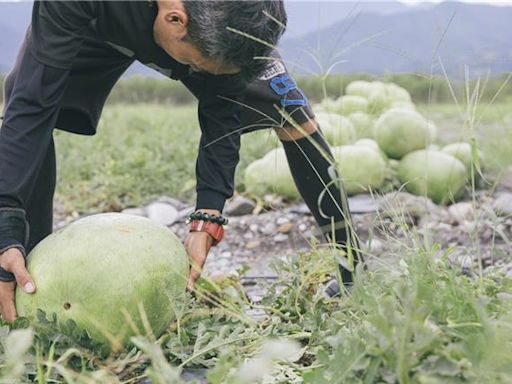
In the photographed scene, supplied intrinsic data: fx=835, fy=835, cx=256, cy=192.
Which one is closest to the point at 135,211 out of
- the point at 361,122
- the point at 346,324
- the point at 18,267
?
the point at 361,122

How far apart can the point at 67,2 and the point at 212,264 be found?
2058 millimetres

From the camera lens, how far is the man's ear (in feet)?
7.77

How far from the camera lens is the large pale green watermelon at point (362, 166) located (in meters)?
5.03

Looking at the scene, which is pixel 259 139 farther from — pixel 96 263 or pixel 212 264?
pixel 96 263

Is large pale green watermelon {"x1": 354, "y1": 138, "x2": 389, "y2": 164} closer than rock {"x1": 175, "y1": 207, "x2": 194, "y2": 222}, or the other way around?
rock {"x1": 175, "y1": 207, "x2": 194, "y2": 222}

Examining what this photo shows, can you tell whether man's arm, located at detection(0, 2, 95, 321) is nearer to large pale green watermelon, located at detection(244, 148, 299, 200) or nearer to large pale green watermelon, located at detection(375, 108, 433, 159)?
large pale green watermelon, located at detection(244, 148, 299, 200)

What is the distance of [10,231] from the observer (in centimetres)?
228

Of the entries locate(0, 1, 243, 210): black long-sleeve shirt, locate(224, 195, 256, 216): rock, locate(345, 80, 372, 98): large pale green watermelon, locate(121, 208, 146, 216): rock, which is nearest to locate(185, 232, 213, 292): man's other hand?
locate(0, 1, 243, 210): black long-sleeve shirt

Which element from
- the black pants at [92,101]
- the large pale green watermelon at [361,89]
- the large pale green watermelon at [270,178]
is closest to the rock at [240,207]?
the large pale green watermelon at [270,178]

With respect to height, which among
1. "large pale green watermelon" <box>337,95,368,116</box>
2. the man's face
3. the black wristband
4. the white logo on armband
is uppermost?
the man's face

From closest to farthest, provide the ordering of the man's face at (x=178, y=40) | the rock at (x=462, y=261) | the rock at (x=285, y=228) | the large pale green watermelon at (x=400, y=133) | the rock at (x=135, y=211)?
1. the rock at (x=462, y=261)
2. the man's face at (x=178, y=40)
3. the rock at (x=285, y=228)
4. the rock at (x=135, y=211)
5. the large pale green watermelon at (x=400, y=133)

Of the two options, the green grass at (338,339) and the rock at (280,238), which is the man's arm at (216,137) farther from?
the rock at (280,238)

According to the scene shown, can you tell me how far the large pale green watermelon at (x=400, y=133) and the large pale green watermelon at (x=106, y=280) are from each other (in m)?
3.43

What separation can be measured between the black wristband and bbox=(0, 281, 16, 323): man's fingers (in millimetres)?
19
